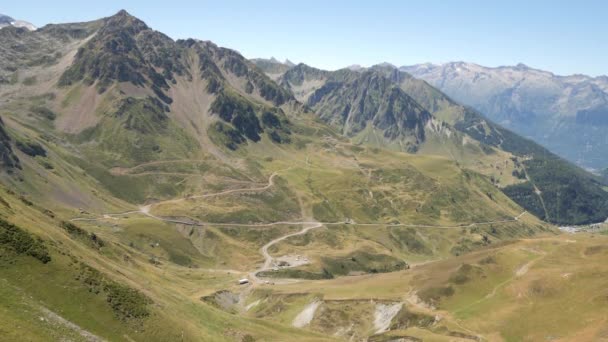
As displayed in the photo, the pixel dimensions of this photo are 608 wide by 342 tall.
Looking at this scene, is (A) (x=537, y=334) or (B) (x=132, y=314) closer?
(B) (x=132, y=314)

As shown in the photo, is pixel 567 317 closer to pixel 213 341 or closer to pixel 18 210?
pixel 213 341

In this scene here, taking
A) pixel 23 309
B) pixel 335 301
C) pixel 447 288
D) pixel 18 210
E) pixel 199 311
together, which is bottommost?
pixel 335 301

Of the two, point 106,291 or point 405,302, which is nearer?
point 106,291

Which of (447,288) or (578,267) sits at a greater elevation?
(578,267)

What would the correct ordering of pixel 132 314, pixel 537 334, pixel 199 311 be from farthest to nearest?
1. pixel 537 334
2. pixel 199 311
3. pixel 132 314

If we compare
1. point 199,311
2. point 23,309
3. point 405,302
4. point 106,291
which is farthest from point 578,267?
point 23,309

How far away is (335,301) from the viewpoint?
605 feet

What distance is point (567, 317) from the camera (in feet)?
432

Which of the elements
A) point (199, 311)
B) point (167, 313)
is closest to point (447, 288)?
point (199, 311)

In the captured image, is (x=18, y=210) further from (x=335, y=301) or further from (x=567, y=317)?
(x=567, y=317)

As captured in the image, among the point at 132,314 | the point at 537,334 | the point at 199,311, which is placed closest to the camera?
the point at 132,314

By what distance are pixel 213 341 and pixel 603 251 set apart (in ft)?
461

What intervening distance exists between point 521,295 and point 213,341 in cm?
10182

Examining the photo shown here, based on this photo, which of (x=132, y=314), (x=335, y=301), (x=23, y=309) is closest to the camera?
(x=23, y=309)
